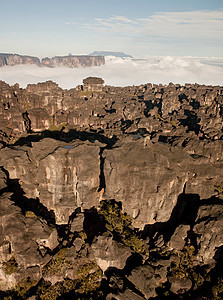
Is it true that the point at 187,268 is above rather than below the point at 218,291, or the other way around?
below

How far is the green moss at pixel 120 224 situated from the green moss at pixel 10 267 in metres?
13.6

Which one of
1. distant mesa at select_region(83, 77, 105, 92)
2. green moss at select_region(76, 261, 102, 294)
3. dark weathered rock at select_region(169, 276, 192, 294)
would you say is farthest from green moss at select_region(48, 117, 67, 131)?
dark weathered rock at select_region(169, 276, 192, 294)

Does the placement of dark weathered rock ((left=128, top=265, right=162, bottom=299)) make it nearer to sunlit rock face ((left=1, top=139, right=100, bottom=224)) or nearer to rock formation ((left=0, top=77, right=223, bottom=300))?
rock formation ((left=0, top=77, right=223, bottom=300))

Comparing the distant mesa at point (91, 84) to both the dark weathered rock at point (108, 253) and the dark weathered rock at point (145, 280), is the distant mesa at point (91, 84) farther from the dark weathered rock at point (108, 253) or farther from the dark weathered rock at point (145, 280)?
the dark weathered rock at point (145, 280)

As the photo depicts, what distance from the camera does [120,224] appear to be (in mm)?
34875

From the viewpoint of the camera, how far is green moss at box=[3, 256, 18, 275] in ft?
93.0

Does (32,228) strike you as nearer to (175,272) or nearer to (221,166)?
(175,272)

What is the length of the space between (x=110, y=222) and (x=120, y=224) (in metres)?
1.64

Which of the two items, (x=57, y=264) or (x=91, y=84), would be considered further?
(x=91, y=84)

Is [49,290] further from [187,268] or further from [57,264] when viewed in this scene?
[187,268]

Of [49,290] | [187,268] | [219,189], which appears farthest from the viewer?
[219,189]

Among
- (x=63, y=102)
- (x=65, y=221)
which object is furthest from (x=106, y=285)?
(x=63, y=102)

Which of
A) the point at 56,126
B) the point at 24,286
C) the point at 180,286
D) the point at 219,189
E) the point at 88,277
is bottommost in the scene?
the point at 24,286

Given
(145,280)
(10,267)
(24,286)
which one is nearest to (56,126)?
(10,267)
